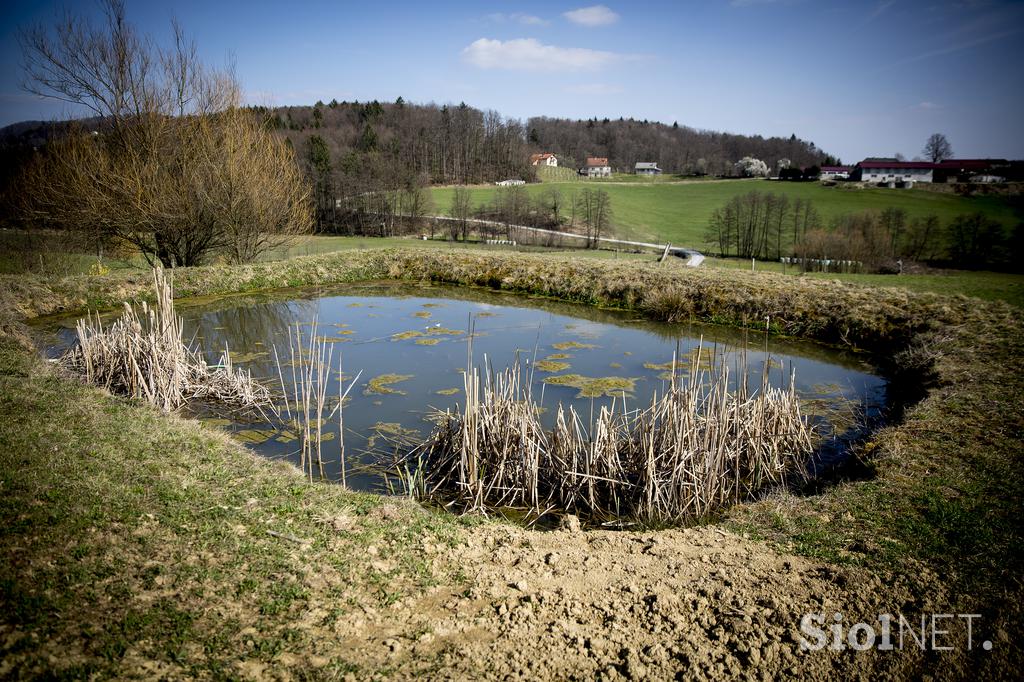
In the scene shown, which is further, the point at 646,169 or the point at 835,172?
the point at 646,169

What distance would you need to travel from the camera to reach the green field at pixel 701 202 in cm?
4750

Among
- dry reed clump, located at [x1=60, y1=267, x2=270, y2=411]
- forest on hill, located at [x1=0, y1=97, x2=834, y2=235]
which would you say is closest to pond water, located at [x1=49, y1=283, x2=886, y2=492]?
dry reed clump, located at [x1=60, y1=267, x2=270, y2=411]

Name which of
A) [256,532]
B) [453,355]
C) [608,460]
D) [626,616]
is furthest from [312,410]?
[626,616]

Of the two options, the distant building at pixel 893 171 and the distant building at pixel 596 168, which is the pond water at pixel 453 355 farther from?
the distant building at pixel 596 168

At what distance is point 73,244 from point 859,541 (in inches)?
1064

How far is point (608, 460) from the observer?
6.26 metres

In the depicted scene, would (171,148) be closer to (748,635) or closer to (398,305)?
(398,305)

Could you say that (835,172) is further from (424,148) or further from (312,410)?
(312,410)

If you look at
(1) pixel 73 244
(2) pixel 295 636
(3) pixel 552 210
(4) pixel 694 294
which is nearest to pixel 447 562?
(2) pixel 295 636

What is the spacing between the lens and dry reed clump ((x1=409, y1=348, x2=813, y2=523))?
6020 millimetres

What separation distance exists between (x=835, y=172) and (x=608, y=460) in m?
93.7

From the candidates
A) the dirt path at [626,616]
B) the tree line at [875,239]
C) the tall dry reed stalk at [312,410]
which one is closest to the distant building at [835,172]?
the tree line at [875,239]

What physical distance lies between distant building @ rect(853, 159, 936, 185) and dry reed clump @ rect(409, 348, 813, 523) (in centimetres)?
8469

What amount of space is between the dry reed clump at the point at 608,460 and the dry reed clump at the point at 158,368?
4.21 metres
